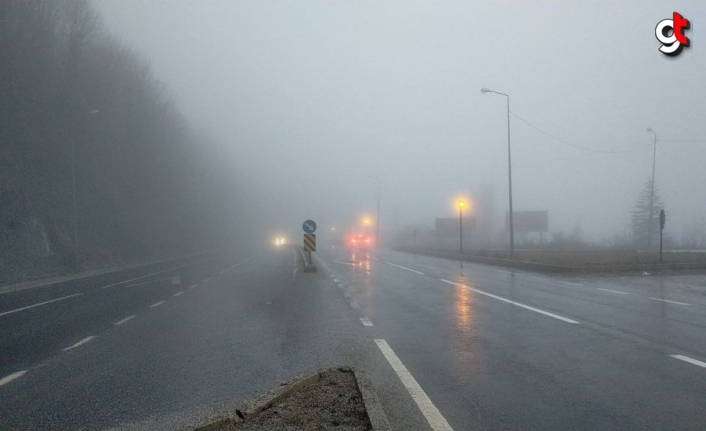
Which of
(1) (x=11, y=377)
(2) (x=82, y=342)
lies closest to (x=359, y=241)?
(2) (x=82, y=342)

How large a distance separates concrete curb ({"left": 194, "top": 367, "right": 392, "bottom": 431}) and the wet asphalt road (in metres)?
0.21

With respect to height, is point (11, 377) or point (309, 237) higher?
point (309, 237)

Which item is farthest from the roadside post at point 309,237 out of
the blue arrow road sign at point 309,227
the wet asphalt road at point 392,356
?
the wet asphalt road at point 392,356

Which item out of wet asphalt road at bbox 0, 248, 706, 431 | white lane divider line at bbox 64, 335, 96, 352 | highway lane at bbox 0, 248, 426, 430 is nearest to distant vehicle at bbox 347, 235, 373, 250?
wet asphalt road at bbox 0, 248, 706, 431

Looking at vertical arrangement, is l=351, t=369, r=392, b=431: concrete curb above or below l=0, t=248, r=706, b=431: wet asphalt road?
above

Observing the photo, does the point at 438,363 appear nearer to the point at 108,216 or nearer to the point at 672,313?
the point at 672,313

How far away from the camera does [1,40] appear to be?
36.6 meters

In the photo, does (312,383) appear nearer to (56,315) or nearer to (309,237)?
(56,315)

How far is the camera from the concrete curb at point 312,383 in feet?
17.2

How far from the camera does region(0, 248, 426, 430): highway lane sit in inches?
244

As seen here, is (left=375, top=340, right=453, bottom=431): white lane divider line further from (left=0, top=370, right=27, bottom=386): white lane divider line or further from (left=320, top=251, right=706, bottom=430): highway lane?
(left=0, top=370, right=27, bottom=386): white lane divider line

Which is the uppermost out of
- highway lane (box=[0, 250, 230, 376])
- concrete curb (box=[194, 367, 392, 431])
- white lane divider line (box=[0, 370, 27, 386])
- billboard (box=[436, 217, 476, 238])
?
billboard (box=[436, 217, 476, 238])

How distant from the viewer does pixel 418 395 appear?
658 cm

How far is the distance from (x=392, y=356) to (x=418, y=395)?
87.9 inches
